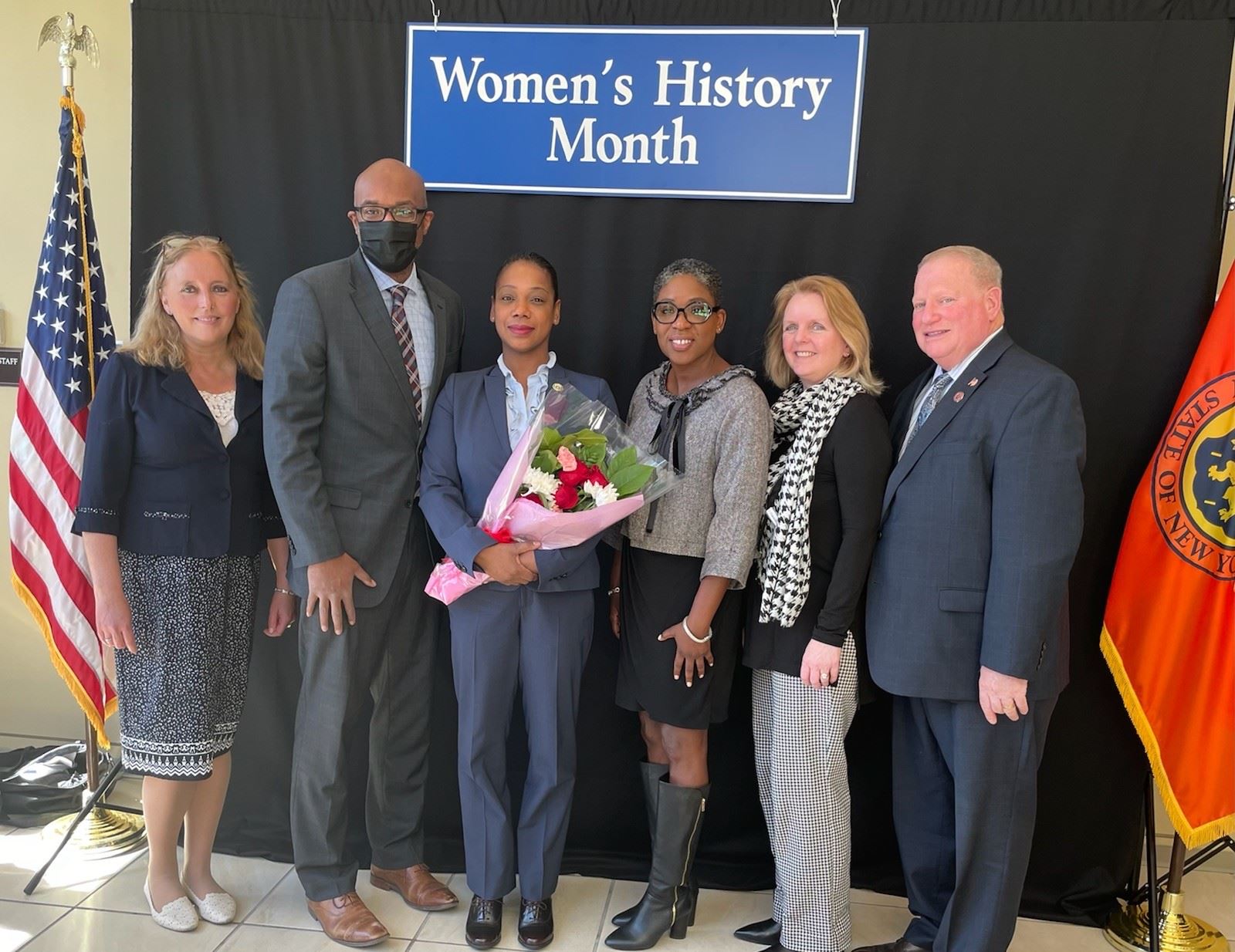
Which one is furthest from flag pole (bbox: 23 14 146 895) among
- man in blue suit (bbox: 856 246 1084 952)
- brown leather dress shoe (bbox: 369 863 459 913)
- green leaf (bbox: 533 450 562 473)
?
man in blue suit (bbox: 856 246 1084 952)

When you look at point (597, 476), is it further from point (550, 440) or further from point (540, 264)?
point (540, 264)

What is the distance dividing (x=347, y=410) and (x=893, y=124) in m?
1.73

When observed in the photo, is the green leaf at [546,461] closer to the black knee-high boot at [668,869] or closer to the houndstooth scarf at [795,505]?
the houndstooth scarf at [795,505]

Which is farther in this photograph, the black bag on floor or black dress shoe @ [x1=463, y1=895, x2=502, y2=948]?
the black bag on floor

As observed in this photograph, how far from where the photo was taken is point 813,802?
2.28 m

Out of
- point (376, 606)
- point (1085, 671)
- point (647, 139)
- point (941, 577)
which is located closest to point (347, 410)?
point (376, 606)

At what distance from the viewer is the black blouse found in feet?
7.11

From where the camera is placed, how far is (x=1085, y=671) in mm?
2742

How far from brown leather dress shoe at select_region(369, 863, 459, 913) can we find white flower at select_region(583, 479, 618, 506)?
1.33m

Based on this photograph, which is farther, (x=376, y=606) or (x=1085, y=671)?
(x=1085, y=671)

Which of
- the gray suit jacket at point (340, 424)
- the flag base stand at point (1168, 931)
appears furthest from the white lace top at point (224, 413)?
the flag base stand at point (1168, 931)

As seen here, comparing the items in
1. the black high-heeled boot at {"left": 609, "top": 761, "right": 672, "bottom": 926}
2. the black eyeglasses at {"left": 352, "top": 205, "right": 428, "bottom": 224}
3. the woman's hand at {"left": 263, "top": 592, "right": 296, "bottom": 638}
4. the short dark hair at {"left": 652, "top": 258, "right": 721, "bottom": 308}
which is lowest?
the black high-heeled boot at {"left": 609, "top": 761, "right": 672, "bottom": 926}

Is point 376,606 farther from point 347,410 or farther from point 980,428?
point 980,428

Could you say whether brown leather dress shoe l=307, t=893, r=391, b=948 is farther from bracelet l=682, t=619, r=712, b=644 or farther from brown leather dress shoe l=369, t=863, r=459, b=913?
bracelet l=682, t=619, r=712, b=644
